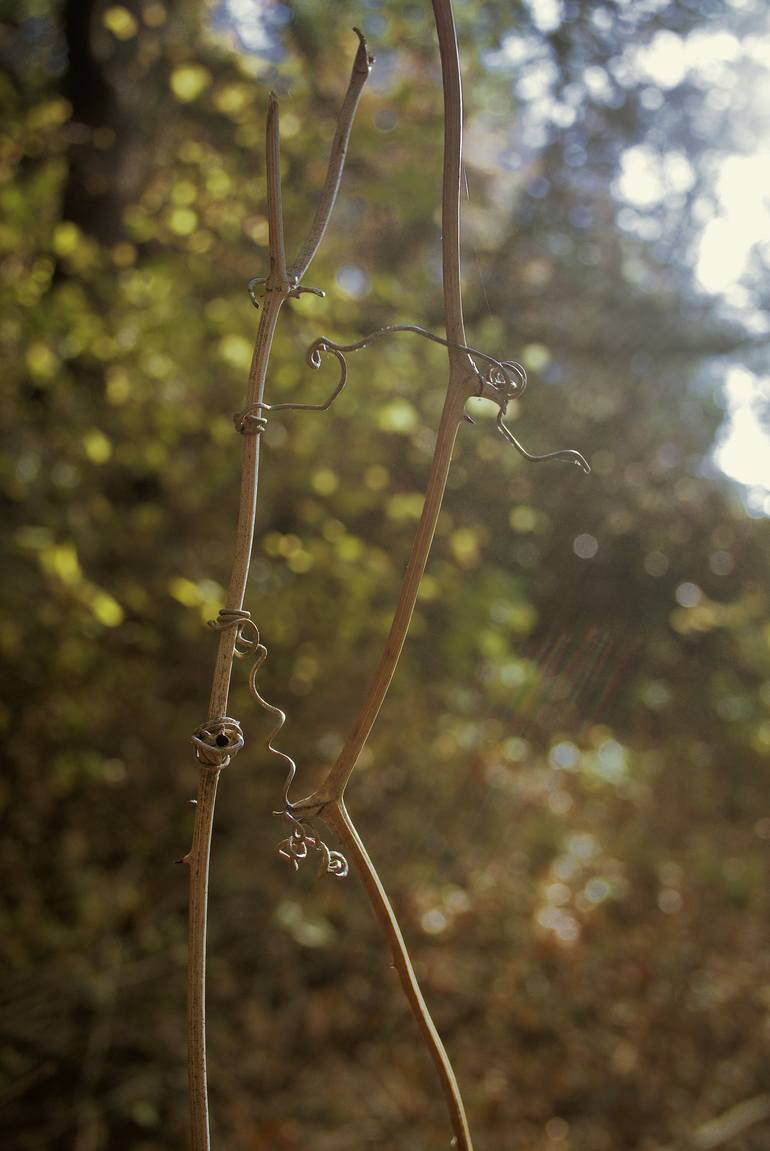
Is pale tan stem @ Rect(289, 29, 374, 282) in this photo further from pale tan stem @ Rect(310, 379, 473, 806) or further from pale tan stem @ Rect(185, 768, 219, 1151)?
pale tan stem @ Rect(185, 768, 219, 1151)

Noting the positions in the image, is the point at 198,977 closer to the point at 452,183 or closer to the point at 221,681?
the point at 221,681

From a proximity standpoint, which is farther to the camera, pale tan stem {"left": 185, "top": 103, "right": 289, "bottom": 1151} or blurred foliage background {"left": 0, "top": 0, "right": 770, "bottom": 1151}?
blurred foliage background {"left": 0, "top": 0, "right": 770, "bottom": 1151}

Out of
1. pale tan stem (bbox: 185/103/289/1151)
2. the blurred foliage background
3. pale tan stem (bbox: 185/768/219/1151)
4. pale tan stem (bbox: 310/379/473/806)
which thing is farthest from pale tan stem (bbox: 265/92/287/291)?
the blurred foliage background

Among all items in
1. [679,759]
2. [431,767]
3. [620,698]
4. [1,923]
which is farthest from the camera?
[679,759]

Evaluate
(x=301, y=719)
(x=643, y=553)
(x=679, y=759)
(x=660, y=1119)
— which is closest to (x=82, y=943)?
(x=301, y=719)

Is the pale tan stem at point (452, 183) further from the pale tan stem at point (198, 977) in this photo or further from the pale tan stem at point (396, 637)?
the pale tan stem at point (198, 977)

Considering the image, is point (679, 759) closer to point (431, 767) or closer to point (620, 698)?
point (620, 698)

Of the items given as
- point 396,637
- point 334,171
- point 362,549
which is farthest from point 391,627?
point 362,549
